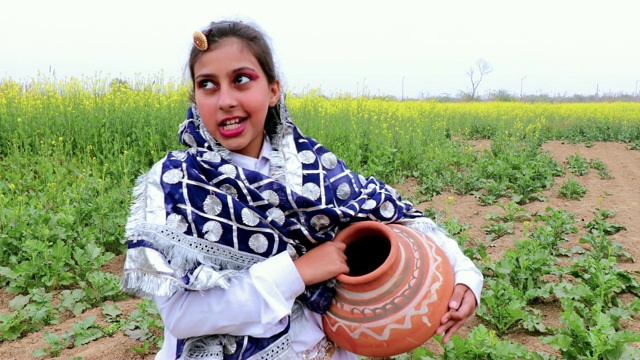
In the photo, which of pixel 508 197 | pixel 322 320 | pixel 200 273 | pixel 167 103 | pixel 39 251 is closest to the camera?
pixel 200 273

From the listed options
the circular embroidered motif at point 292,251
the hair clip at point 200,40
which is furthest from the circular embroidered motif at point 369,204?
the hair clip at point 200,40

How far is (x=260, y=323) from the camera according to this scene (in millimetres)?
1172

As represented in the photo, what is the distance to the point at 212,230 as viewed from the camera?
3.93 ft

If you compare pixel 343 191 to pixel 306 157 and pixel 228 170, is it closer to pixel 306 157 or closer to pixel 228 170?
pixel 306 157

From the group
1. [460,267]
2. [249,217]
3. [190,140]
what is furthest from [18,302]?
[460,267]

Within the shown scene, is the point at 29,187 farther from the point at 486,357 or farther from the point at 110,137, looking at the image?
the point at 486,357

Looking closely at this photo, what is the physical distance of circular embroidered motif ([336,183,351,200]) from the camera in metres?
1.42

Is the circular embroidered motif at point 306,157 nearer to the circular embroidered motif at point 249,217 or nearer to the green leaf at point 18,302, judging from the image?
the circular embroidered motif at point 249,217

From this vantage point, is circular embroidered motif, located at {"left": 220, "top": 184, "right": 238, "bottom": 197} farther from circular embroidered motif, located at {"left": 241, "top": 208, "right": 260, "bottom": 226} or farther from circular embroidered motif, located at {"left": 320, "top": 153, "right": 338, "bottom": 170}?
circular embroidered motif, located at {"left": 320, "top": 153, "right": 338, "bottom": 170}

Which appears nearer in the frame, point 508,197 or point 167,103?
point 508,197

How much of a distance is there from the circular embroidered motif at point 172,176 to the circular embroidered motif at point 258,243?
220 millimetres

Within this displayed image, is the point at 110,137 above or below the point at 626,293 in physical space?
above

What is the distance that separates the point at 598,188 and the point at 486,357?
4719mm

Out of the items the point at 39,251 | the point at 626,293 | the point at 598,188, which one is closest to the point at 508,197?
the point at 598,188
